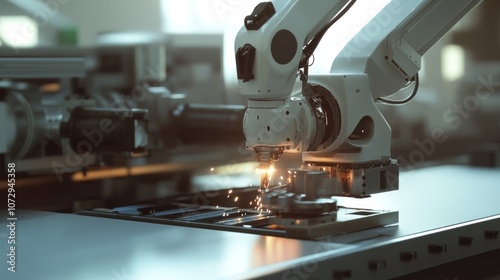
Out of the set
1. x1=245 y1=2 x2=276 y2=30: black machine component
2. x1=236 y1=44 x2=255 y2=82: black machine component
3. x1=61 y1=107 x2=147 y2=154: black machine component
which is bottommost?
x1=61 y1=107 x2=147 y2=154: black machine component

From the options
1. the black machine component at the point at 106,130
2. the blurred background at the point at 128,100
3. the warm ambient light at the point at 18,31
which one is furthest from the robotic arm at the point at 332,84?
the warm ambient light at the point at 18,31

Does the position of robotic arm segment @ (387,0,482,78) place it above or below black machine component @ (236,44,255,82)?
above

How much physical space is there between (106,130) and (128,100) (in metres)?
0.43

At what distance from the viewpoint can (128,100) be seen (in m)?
3.38

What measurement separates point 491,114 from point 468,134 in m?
0.19

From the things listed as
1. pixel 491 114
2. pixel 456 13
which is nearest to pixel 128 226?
pixel 456 13

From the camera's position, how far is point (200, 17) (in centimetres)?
377

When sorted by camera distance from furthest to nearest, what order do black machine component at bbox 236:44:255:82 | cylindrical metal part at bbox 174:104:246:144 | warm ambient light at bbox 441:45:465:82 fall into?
warm ambient light at bbox 441:45:465:82 < cylindrical metal part at bbox 174:104:246:144 < black machine component at bbox 236:44:255:82

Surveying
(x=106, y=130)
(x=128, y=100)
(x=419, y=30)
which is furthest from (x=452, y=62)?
(x=106, y=130)

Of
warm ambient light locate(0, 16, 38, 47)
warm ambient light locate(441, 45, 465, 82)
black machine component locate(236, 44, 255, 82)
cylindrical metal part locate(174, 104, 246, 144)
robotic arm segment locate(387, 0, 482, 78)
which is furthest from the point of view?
warm ambient light locate(441, 45, 465, 82)

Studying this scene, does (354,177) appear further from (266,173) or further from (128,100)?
(128,100)

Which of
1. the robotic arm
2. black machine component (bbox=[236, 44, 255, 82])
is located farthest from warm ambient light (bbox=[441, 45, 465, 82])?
black machine component (bbox=[236, 44, 255, 82])

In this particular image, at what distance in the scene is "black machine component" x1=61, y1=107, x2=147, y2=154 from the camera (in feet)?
9.71

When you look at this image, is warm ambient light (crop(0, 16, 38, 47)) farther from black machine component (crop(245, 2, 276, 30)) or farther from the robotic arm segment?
the robotic arm segment
